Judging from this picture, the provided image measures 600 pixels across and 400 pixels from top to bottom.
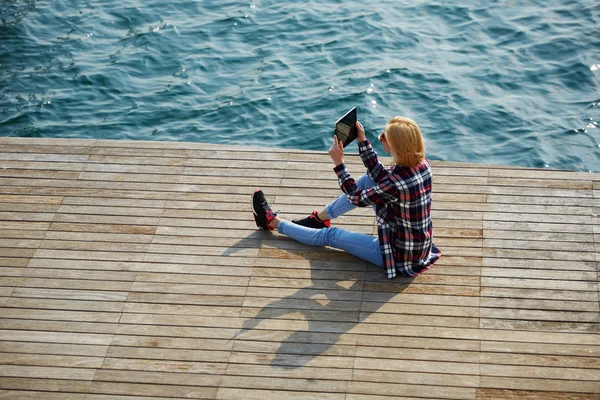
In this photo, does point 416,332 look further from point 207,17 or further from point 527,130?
point 207,17

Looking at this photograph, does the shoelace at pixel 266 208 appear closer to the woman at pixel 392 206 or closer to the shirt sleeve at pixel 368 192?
the woman at pixel 392 206

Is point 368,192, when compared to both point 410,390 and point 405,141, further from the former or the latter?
point 410,390

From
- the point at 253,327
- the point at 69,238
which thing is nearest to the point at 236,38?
the point at 69,238

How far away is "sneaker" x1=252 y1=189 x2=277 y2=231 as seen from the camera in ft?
20.4

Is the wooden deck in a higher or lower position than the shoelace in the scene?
lower

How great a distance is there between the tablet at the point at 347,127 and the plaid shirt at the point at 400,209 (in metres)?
0.10

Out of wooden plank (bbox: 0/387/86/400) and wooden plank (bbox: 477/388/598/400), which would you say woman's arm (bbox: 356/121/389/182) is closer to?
wooden plank (bbox: 477/388/598/400)

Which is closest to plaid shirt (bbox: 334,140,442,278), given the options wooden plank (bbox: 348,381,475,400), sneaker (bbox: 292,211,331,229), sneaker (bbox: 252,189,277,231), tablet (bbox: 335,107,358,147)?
tablet (bbox: 335,107,358,147)

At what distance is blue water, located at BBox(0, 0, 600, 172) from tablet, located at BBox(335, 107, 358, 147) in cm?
395

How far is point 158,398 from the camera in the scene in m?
4.93

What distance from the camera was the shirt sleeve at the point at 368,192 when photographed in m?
5.39

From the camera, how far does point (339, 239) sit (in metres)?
5.98

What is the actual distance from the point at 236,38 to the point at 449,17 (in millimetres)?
3256

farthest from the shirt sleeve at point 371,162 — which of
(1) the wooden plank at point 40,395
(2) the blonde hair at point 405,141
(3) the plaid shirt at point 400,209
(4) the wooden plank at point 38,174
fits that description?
(4) the wooden plank at point 38,174
